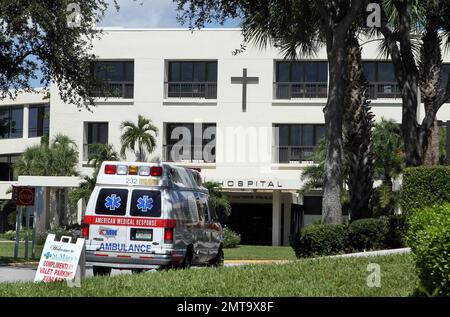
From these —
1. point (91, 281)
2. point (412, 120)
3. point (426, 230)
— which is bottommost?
point (91, 281)

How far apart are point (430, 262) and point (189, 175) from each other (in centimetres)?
1078

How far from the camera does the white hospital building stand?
47.7 meters

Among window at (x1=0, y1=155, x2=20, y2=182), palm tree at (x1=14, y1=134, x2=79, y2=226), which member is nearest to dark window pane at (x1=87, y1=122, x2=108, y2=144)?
palm tree at (x1=14, y1=134, x2=79, y2=226)

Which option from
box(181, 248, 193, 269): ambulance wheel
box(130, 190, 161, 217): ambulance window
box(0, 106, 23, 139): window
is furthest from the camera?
box(0, 106, 23, 139): window

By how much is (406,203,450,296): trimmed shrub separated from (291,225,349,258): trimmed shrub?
34.4 feet

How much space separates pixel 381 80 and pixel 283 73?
5.23 metres

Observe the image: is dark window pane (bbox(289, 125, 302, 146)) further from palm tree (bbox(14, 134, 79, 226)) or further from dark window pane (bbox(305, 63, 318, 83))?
palm tree (bbox(14, 134, 79, 226))

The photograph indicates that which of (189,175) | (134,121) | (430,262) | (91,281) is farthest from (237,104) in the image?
(430,262)

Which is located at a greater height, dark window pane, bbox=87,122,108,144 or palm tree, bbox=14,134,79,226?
dark window pane, bbox=87,122,108,144

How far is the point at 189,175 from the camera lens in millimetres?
20297

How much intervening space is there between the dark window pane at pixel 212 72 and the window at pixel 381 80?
317 inches

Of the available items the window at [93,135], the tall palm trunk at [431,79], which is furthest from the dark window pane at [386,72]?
the tall palm trunk at [431,79]
